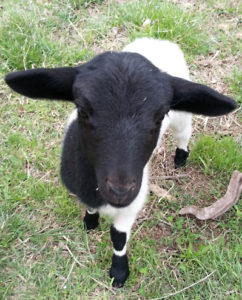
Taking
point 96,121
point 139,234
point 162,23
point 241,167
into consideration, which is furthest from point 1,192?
point 162,23

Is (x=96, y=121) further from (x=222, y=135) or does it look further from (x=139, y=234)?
(x=222, y=135)

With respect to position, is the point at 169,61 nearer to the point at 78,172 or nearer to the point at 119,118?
the point at 78,172

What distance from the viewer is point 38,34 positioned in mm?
5074

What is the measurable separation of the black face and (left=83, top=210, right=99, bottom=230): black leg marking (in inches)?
52.7

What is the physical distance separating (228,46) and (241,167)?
6.99ft

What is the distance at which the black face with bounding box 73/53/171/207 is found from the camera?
232 cm

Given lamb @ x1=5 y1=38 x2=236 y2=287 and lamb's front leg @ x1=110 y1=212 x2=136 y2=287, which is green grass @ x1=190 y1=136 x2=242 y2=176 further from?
lamb @ x1=5 y1=38 x2=236 y2=287

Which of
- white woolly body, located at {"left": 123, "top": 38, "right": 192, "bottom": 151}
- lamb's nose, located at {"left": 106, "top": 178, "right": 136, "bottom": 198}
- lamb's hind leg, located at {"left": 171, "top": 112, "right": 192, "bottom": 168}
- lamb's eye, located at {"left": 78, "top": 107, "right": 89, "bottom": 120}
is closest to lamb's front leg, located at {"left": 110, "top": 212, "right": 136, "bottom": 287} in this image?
white woolly body, located at {"left": 123, "top": 38, "right": 192, "bottom": 151}

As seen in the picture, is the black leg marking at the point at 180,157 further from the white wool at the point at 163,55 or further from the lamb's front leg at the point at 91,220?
the lamb's front leg at the point at 91,220

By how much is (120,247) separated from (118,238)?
0.11 metres

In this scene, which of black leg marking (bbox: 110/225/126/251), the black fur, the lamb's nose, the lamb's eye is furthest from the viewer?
black leg marking (bbox: 110/225/126/251)

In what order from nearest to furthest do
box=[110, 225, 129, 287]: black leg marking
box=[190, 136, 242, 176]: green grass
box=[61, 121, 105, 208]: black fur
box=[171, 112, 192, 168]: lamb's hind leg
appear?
box=[61, 121, 105, 208]: black fur, box=[110, 225, 129, 287]: black leg marking, box=[171, 112, 192, 168]: lamb's hind leg, box=[190, 136, 242, 176]: green grass

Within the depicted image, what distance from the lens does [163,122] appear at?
3.38m

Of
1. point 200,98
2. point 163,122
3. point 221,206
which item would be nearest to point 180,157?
point 221,206
